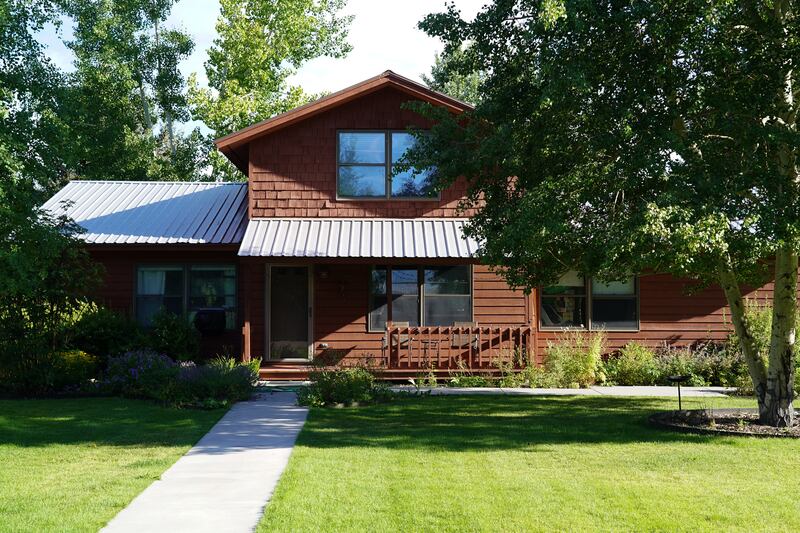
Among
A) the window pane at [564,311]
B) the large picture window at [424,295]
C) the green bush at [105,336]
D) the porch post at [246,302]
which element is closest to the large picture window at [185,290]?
the porch post at [246,302]

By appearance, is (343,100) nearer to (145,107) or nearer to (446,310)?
(446,310)

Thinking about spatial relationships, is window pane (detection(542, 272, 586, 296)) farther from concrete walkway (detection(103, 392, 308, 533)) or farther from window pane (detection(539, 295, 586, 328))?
concrete walkway (detection(103, 392, 308, 533))

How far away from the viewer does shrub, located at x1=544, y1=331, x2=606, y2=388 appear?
55.8ft

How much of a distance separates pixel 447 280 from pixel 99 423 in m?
8.80

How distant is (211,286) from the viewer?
1977 centimetres

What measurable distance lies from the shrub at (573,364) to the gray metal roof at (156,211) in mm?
7175

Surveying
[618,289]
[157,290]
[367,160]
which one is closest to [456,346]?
[618,289]

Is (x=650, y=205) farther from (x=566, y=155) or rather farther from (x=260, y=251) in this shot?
(x=260, y=251)

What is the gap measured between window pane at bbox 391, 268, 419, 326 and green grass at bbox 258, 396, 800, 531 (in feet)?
19.1

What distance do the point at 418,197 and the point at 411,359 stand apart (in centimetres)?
363

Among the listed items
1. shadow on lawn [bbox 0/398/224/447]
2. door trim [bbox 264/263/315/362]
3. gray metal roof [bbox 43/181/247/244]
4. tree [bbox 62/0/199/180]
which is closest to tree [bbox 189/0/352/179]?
tree [bbox 62/0/199/180]

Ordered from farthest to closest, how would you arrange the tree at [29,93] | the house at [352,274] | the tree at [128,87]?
the tree at [128,87] < the house at [352,274] < the tree at [29,93]

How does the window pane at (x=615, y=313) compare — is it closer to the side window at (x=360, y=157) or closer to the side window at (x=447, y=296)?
the side window at (x=447, y=296)

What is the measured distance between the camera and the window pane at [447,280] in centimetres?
1884
